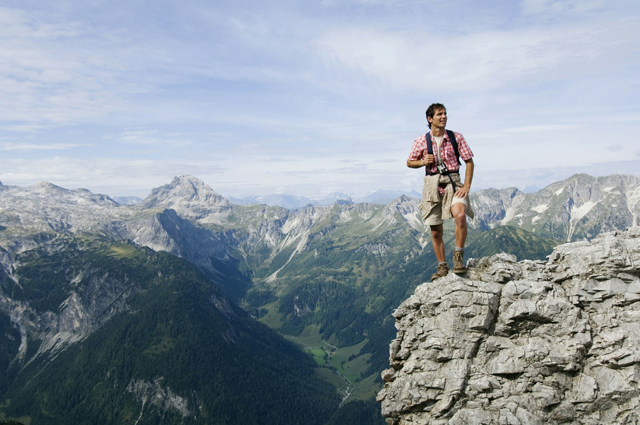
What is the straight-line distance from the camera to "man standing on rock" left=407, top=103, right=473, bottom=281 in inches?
695

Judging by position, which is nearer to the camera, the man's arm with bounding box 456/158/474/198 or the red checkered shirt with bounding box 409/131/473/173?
the man's arm with bounding box 456/158/474/198

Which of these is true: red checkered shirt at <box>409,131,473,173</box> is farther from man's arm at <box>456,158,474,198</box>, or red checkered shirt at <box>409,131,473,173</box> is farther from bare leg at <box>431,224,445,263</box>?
bare leg at <box>431,224,445,263</box>

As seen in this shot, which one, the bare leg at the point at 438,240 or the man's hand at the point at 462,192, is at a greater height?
the man's hand at the point at 462,192

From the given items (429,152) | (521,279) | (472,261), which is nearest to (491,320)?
(521,279)

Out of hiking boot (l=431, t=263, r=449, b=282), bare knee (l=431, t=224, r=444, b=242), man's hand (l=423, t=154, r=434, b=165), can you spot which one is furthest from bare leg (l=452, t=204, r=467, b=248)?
man's hand (l=423, t=154, r=434, b=165)

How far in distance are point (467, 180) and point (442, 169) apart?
4.19ft

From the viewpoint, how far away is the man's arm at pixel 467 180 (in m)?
17.3

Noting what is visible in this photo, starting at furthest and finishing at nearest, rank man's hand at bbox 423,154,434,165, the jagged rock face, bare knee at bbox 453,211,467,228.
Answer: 1. man's hand at bbox 423,154,434,165
2. bare knee at bbox 453,211,467,228
3. the jagged rock face

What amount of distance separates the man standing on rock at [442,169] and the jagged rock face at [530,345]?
2623 millimetres

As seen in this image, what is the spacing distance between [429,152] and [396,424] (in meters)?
12.7

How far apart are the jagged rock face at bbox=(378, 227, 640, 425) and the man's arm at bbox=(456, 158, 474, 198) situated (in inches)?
159

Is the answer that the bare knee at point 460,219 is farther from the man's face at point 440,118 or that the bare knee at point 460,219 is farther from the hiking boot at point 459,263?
the man's face at point 440,118

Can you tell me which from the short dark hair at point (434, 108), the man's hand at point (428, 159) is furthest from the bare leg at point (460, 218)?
the short dark hair at point (434, 108)

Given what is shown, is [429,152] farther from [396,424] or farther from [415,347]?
[396,424]
